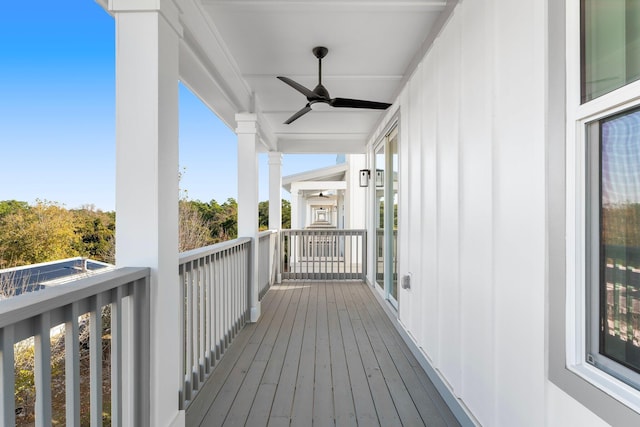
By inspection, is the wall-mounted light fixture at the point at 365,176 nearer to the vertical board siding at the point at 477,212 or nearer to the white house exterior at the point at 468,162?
the white house exterior at the point at 468,162

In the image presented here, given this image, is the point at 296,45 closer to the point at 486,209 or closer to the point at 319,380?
the point at 486,209

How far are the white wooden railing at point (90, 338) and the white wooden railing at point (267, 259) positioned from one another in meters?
→ 3.49

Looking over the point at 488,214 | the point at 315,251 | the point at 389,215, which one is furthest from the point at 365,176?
the point at 488,214

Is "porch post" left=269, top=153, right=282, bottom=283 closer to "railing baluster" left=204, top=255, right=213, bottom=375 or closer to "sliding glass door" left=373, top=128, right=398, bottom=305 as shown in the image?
"sliding glass door" left=373, top=128, right=398, bottom=305

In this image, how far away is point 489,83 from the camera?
70.0 inches

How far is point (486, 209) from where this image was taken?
182 cm

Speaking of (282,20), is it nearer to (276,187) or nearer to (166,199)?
(166,199)

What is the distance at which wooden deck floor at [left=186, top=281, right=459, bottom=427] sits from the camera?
216cm

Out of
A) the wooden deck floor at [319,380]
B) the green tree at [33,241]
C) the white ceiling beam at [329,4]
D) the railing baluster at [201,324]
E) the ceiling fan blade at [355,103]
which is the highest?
the white ceiling beam at [329,4]

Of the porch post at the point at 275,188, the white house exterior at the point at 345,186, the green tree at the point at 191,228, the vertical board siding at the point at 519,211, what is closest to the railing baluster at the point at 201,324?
the vertical board siding at the point at 519,211

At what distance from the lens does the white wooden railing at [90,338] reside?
0.98 metres

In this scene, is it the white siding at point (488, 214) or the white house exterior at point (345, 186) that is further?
the white house exterior at point (345, 186)

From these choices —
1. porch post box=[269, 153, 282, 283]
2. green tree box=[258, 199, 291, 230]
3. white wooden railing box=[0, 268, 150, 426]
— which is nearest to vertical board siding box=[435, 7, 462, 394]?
Answer: white wooden railing box=[0, 268, 150, 426]

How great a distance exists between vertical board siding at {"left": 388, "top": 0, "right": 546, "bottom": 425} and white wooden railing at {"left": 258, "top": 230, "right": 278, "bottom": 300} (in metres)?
2.95
